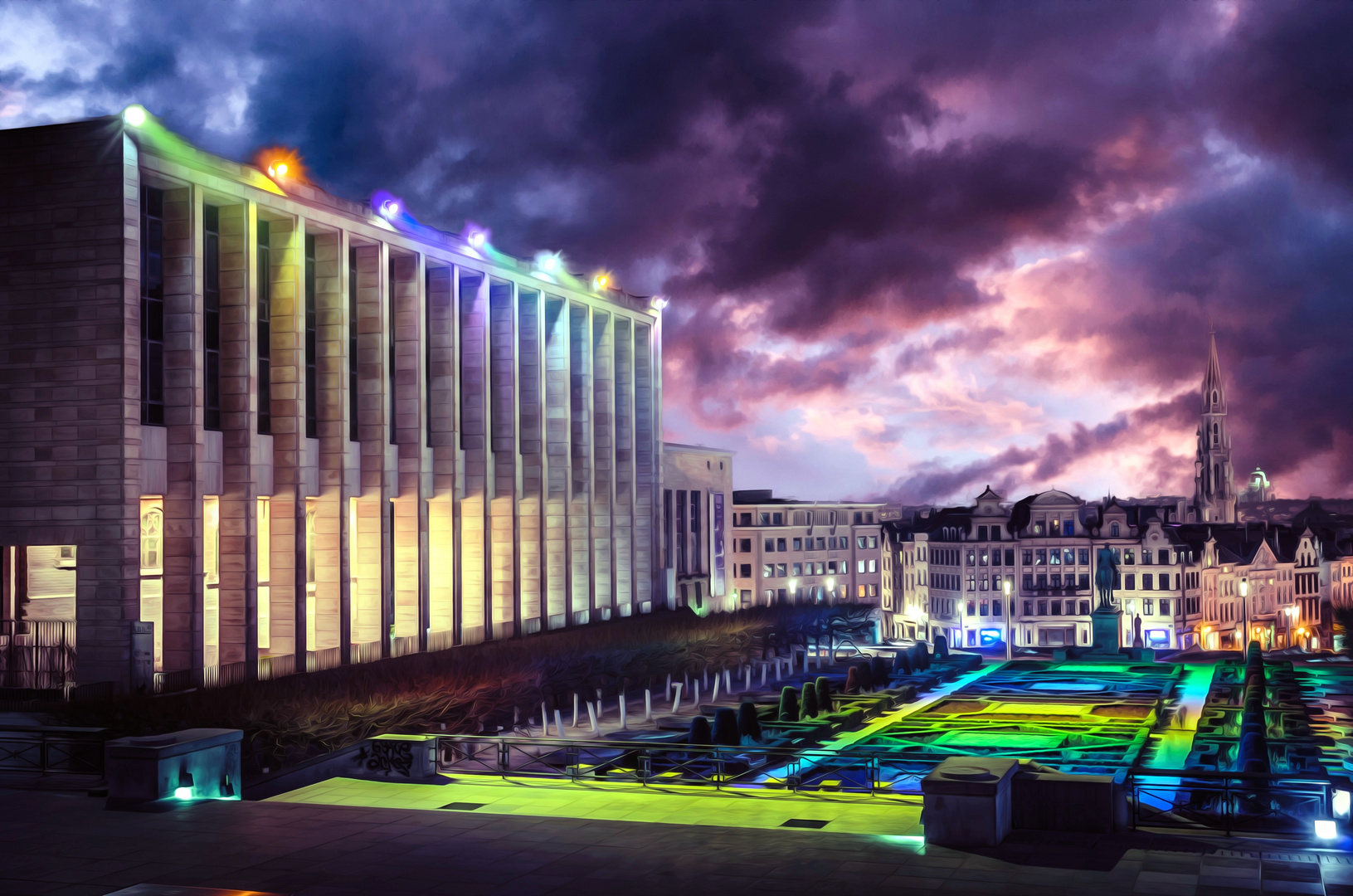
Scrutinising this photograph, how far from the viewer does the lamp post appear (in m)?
151

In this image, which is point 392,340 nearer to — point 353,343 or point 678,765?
point 353,343

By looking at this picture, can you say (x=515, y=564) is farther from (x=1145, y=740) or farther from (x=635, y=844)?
(x=635, y=844)

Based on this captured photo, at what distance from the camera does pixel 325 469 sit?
174 ft

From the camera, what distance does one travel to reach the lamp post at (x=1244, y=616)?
150637mm

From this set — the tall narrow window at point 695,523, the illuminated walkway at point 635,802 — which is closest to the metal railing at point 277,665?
the illuminated walkway at point 635,802

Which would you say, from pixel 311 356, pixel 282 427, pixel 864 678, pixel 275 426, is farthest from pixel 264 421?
pixel 864 678

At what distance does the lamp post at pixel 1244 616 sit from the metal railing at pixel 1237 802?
115428 millimetres

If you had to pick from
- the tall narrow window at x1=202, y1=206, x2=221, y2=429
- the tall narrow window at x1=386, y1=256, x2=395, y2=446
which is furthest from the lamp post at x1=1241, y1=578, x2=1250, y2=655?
the tall narrow window at x1=202, y1=206, x2=221, y2=429

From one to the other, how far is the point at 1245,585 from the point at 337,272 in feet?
425

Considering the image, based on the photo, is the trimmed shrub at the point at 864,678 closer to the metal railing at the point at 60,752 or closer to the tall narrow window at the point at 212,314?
the tall narrow window at the point at 212,314

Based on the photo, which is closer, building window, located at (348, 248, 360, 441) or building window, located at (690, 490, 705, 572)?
building window, located at (348, 248, 360, 441)

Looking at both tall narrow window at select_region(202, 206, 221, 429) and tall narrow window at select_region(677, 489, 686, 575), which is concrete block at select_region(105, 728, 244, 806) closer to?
tall narrow window at select_region(202, 206, 221, 429)

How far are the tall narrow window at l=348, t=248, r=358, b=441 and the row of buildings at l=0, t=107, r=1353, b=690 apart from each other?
0.13 m

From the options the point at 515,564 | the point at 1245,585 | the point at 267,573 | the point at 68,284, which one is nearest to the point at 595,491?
the point at 515,564
